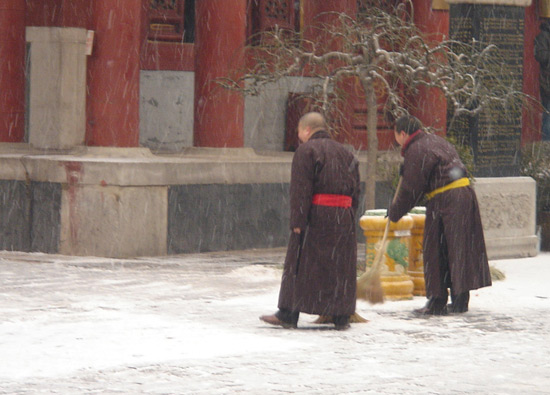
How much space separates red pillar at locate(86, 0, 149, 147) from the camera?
46.6 feet

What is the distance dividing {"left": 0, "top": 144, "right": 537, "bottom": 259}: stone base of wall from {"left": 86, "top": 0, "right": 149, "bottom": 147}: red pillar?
249 mm

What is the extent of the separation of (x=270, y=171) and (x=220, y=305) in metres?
4.87

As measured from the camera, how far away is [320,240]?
31.1 feet

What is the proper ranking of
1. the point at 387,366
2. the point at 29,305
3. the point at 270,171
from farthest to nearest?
the point at 270,171 → the point at 29,305 → the point at 387,366

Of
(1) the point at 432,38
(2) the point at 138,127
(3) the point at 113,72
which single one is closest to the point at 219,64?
(2) the point at 138,127

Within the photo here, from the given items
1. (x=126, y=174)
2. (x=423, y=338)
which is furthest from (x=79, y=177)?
(x=423, y=338)

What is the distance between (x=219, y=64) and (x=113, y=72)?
1503 mm

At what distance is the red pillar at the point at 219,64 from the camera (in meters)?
15.1

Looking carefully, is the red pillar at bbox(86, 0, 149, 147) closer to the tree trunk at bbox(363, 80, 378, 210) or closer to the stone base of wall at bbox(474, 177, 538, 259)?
the tree trunk at bbox(363, 80, 378, 210)

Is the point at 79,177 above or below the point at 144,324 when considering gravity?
above

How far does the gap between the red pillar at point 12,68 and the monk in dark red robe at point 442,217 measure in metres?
6.57

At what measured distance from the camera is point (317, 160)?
946cm

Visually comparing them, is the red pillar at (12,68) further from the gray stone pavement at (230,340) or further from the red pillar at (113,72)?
the gray stone pavement at (230,340)

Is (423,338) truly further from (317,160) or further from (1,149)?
(1,149)
